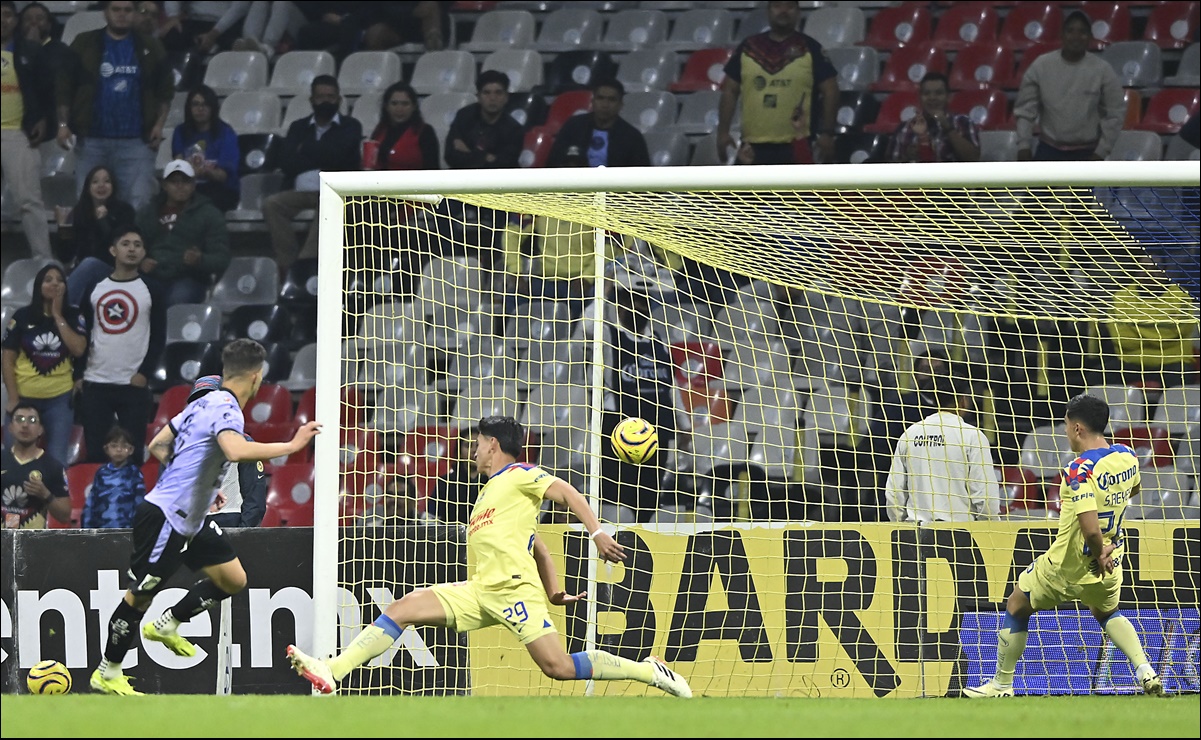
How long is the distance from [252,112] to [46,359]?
125 inches

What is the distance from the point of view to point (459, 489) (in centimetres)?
930

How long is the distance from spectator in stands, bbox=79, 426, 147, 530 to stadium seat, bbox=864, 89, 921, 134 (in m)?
6.66

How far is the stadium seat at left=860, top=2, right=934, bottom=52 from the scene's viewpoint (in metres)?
13.1

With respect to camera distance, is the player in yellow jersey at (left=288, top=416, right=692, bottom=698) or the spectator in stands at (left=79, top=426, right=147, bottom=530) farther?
the spectator in stands at (left=79, top=426, right=147, bottom=530)

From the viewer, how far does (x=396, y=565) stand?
7895 mm

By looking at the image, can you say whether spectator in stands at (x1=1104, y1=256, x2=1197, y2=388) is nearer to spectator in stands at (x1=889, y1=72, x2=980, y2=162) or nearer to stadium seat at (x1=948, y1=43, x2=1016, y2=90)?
spectator in stands at (x1=889, y1=72, x2=980, y2=162)

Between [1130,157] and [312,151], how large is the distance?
6.98 meters

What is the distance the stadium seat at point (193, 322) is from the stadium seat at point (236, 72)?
2.51 metres

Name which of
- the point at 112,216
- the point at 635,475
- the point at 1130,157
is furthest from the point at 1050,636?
the point at 112,216

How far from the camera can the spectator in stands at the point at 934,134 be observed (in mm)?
11570

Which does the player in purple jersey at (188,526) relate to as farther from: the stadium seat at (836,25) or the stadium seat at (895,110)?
the stadium seat at (836,25)

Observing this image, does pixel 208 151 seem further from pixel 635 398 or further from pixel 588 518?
pixel 588 518

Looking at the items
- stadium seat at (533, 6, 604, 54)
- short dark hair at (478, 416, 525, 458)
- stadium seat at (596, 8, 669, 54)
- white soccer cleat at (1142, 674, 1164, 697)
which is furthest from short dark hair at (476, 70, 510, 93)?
white soccer cleat at (1142, 674, 1164, 697)

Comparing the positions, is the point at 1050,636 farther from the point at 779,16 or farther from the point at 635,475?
the point at 779,16
